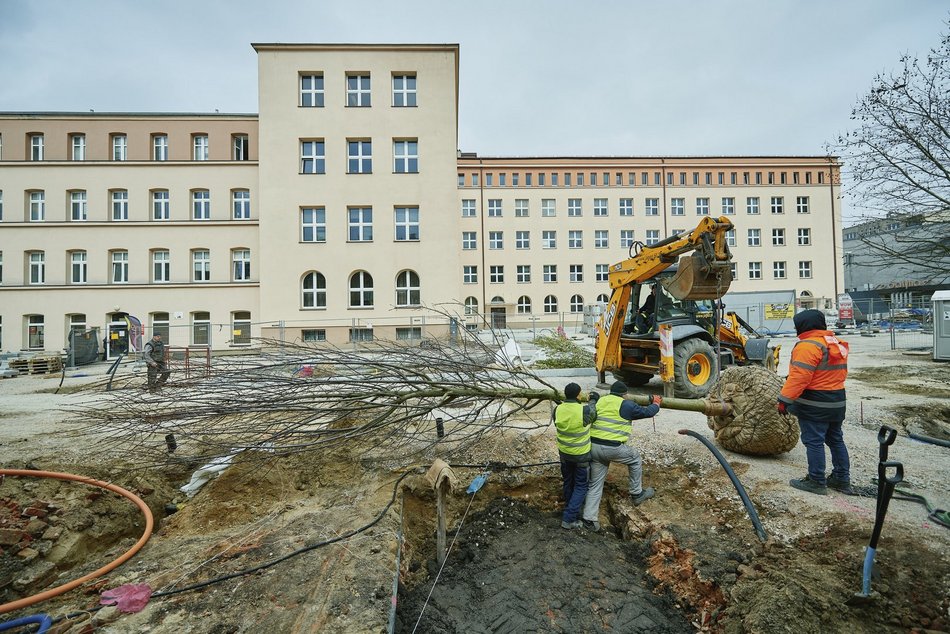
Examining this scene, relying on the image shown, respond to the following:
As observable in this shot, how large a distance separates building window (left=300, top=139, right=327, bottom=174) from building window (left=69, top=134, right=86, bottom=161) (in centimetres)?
1198

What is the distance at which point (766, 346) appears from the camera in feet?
27.7

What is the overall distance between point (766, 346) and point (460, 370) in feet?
22.5

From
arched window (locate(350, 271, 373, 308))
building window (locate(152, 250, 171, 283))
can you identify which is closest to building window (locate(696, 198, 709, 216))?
arched window (locate(350, 271, 373, 308))

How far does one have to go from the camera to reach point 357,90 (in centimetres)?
2144

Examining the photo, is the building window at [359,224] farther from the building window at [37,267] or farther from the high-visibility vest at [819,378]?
the high-visibility vest at [819,378]

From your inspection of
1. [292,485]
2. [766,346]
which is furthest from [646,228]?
[292,485]

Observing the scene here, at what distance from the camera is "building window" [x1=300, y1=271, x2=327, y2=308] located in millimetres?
20859

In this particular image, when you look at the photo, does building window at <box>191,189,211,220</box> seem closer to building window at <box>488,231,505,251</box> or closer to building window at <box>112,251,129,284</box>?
building window at <box>112,251,129,284</box>

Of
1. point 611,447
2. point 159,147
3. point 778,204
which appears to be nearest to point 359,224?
point 159,147

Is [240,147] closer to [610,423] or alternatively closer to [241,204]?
[241,204]

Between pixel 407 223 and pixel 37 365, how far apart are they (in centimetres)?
1491

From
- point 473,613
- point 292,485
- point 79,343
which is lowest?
point 473,613

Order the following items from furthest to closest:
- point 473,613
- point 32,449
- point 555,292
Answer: point 555,292 → point 32,449 → point 473,613

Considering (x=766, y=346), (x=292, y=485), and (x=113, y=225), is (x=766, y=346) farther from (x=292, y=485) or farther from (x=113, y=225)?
(x=113, y=225)
